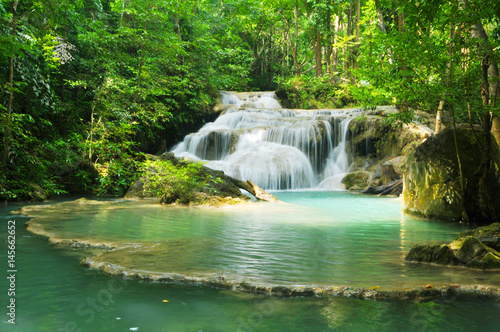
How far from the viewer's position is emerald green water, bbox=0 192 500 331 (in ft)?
8.62

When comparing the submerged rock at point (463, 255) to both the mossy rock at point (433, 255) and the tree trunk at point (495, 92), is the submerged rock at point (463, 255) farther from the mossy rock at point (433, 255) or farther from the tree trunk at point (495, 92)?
the tree trunk at point (495, 92)

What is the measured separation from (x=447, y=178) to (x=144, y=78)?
11.8 metres

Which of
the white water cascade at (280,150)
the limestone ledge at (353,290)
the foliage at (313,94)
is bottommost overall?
the limestone ledge at (353,290)

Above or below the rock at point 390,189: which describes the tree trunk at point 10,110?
above

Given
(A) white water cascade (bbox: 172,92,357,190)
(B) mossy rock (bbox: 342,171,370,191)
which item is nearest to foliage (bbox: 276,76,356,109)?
(A) white water cascade (bbox: 172,92,357,190)

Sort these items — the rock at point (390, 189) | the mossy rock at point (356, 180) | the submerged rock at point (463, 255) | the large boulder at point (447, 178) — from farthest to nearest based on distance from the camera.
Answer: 1. the mossy rock at point (356, 180)
2. the rock at point (390, 189)
3. the large boulder at point (447, 178)
4. the submerged rock at point (463, 255)

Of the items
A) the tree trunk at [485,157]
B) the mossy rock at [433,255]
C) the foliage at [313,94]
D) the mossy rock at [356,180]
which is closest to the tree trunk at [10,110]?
the mossy rock at [433,255]

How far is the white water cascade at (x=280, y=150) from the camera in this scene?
54.5 feet

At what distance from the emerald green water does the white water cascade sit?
9.80 meters

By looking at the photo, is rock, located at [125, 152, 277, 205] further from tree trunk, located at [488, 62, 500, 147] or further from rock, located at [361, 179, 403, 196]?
tree trunk, located at [488, 62, 500, 147]

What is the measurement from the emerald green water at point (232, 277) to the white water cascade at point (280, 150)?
9804 millimetres

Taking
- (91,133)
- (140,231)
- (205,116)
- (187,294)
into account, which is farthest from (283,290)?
(205,116)

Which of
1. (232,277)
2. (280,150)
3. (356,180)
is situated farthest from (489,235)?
(280,150)

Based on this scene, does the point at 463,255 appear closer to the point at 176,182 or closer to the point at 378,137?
the point at 176,182
